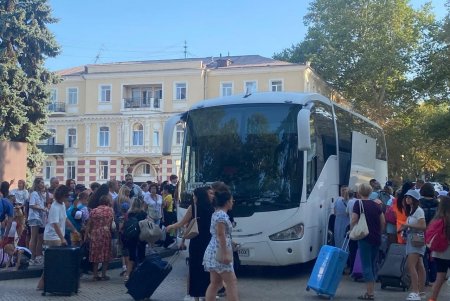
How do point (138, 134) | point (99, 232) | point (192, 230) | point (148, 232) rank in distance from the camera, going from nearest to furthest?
point (192, 230), point (148, 232), point (99, 232), point (138, 134)

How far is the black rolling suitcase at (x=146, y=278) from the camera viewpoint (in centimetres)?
1085

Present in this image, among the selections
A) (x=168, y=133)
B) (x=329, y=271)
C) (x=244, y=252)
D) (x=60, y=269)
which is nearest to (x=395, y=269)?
(x=329, y=271)

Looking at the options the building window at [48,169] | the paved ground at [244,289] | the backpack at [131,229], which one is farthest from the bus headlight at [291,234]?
the building window at [48,169]

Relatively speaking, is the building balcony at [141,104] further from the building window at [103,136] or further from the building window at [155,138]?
the building window at [103,136]

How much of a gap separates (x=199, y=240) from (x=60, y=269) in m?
3.01

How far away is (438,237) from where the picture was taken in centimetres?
972

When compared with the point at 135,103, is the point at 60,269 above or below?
below

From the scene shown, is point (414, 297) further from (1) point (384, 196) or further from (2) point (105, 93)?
(2) point (105, 93)

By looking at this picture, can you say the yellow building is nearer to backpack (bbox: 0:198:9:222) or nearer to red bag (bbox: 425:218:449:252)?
backpack (bbox: 0:198:9:222)

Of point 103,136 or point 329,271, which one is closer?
point 329,271

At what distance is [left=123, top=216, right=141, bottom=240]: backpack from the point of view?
12.2 metres

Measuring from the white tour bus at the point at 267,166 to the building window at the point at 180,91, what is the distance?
41.3 m

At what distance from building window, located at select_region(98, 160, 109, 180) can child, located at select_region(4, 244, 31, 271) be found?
43968 millimetres

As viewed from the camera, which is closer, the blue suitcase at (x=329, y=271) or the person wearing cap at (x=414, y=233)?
the person wearing cap at (x=414, y=233)
